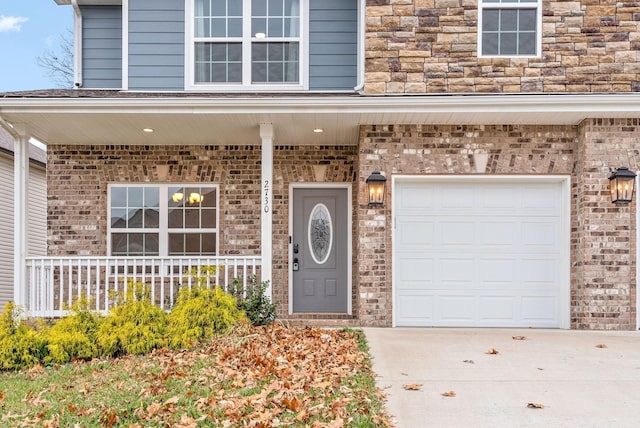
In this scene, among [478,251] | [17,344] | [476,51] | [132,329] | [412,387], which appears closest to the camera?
[412,387]

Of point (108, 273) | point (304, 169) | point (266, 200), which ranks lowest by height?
point (108, 273)

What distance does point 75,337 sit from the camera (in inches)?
246

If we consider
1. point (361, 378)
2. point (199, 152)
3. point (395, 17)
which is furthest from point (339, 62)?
point (361, 378)

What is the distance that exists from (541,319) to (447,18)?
14.5ft

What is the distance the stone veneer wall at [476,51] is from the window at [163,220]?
3420mm

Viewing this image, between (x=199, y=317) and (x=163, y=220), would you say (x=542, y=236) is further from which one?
(x=163, y=220)

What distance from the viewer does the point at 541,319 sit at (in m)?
7.73

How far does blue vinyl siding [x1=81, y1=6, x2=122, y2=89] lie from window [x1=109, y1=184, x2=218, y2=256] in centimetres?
200

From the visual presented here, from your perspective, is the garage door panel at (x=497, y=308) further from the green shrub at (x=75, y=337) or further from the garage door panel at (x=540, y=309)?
the green shrub at (x=75, y=337)

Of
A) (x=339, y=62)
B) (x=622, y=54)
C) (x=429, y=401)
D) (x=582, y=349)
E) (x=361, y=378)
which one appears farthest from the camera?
(x=339, y=62)

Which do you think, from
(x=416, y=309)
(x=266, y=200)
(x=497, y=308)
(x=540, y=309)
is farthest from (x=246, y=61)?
(x=540, y=309)

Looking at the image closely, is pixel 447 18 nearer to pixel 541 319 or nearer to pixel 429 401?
pixel 541 319

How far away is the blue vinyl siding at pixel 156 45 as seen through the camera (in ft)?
28.9

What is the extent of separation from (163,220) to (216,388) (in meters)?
5.00
